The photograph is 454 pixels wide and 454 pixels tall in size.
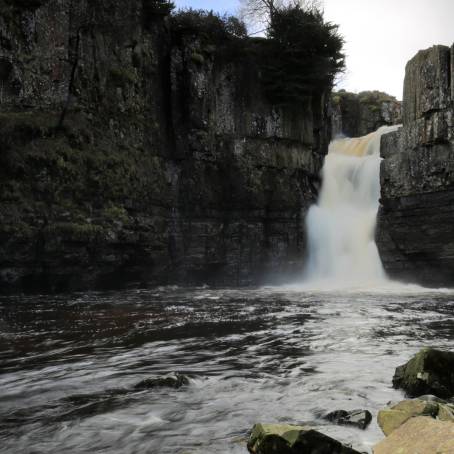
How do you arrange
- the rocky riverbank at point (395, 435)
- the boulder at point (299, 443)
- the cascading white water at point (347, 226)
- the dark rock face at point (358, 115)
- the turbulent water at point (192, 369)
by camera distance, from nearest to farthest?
the rocky riverbank at point (395, 435) → the boulder at point (299, 443) → the turbulent water at point (192, 369) → the cascading white water at point (347, 226) → the dark rock face at point (358, 115)

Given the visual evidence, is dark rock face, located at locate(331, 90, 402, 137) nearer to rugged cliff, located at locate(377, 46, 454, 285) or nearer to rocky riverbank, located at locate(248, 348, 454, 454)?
rugged cliff, located at locate(377, 46, 454, 285)

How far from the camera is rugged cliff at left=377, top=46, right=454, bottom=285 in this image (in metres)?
23.2

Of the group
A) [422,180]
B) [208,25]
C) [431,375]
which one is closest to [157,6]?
[208,25]

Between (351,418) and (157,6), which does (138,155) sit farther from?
(351,418)

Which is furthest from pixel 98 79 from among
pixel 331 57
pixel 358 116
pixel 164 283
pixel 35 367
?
pixel 358 116

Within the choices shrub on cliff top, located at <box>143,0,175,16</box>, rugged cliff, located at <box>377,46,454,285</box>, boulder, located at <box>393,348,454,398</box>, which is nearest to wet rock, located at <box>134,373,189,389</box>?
boulder, located at <box>393,348,454,398</box>

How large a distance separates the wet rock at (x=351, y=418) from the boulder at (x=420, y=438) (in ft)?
2.39

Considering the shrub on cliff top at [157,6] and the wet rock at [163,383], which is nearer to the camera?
the wet rock at [163,383]

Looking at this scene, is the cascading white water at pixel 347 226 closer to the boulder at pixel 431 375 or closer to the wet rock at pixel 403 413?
the boulder at pixel 431 375

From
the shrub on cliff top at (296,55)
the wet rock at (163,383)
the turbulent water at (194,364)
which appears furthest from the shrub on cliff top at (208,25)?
the wet rock at (163,383)

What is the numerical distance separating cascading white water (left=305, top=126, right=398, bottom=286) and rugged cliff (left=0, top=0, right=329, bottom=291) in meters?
1.12

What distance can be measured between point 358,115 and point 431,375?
148 ft

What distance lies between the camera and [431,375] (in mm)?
5855

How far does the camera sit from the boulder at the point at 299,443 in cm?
396
